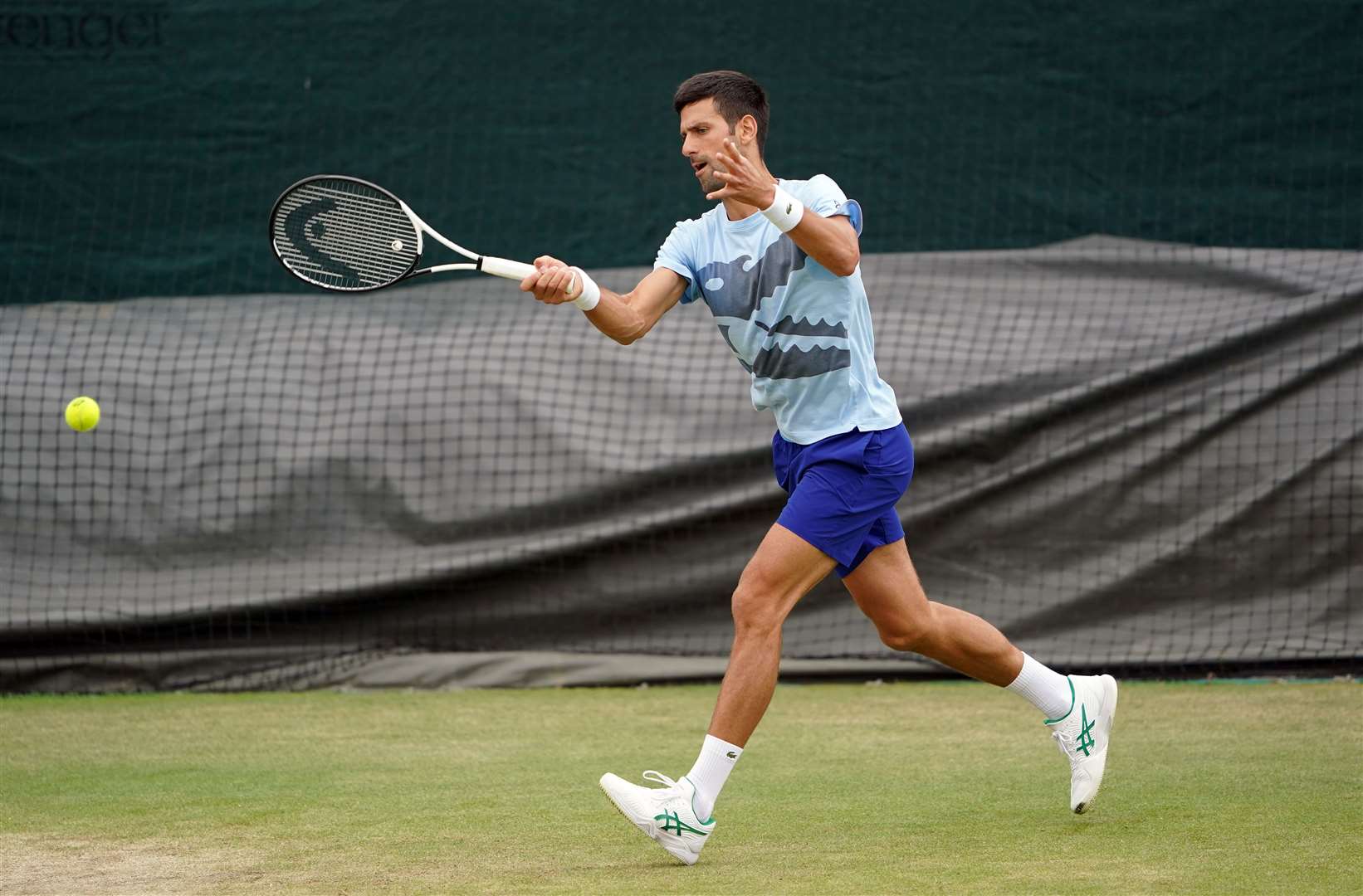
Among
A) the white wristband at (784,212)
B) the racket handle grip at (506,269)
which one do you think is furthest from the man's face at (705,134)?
the racket handle grip at (506,269)

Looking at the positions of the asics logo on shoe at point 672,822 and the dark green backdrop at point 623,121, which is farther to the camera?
the dark green backdrop at point 623,121

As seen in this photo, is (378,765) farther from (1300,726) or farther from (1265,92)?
(1265,92)

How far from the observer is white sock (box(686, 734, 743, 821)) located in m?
3.15

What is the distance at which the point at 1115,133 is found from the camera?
688 cm

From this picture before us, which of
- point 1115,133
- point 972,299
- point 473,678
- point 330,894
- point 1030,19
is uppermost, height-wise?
point 1030,19

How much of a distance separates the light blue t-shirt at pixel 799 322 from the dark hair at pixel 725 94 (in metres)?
0.19

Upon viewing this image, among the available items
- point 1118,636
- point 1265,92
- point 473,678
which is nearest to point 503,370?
point 473,678

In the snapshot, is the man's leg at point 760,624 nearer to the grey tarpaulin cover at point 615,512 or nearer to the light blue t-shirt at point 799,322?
the light blue t-shirt at point 799,322

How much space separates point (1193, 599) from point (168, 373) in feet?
12.7

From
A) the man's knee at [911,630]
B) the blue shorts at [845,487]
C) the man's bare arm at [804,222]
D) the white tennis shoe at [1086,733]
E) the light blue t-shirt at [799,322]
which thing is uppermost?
the man's bare arm at [804,222]

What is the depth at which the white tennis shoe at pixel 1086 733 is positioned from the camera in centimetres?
350

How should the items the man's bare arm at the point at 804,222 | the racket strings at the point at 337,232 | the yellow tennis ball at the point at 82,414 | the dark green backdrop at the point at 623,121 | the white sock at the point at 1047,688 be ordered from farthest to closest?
1. the dark green backdrop at the point at 623,121
2. the yellow tennis ball at the point at 82,414
3. the racket strings at the point at 337,232
4. the white sock at the point at 1047,688
5. the man's bare arm at the point at 804,222

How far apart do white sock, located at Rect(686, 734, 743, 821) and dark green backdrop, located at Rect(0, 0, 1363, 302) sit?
13.5 feet

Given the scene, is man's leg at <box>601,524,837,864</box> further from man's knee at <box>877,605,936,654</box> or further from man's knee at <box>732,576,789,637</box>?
man's knee at <box>877,605,936,654</box>
